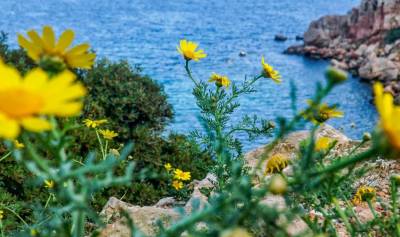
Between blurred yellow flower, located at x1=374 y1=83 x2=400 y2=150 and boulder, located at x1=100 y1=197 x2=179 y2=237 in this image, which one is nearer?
blurred yellow flower, located at x1=374 y1=83 x2=400 y2=150

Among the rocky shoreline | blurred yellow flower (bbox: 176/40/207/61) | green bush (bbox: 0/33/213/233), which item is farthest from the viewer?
the rocky shoreline

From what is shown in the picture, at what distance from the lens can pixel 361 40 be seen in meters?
34.1

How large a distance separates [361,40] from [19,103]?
3465 cm

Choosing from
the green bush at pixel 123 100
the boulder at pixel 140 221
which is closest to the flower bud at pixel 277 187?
the boulder at pixel 140 221

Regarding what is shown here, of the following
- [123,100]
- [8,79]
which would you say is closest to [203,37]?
[123,100]

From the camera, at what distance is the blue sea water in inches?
812

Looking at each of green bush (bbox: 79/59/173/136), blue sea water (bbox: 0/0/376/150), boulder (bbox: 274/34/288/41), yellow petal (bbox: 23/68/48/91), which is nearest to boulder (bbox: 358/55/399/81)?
blue sea water (bbox: 0/0/376/150)

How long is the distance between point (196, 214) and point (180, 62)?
25.8 meters

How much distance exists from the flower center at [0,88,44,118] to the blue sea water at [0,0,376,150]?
1198 centimetres

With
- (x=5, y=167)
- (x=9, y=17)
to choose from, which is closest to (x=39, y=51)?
(x=5, y=167)

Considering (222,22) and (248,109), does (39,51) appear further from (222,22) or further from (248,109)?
→ (222,22)

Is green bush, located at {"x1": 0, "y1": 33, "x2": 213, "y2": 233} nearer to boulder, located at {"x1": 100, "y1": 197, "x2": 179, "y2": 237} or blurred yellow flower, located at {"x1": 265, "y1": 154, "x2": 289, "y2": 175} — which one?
boulder, located at {"x1": 100, "y1": 197, "x2": 179, "y2": 237}

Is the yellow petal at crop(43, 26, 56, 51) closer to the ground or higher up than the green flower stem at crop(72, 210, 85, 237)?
higher up

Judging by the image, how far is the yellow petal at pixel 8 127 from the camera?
0.70 meters
